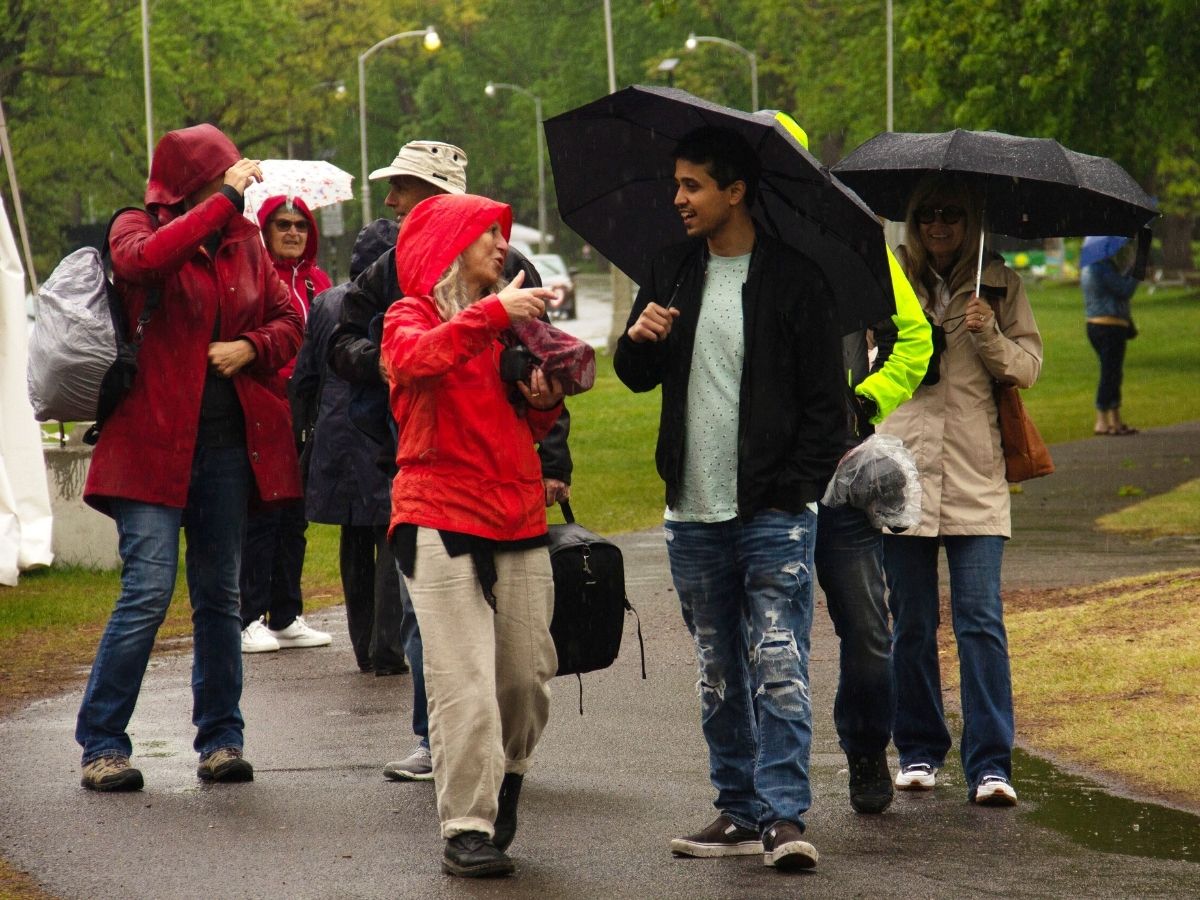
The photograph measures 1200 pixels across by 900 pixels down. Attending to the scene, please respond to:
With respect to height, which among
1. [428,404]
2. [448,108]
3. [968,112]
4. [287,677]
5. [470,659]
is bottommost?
[287,677]

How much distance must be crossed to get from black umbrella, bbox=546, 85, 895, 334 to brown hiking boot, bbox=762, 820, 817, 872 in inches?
55.3

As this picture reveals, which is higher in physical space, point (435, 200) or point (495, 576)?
point (435, 200)

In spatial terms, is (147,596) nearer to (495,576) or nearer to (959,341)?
(495,576)

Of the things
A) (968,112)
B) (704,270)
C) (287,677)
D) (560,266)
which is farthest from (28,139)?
(704,270)

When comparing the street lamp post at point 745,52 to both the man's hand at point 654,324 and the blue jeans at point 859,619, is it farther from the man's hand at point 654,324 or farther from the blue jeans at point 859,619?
the man's hand at point 654,324

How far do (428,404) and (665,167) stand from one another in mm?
1087

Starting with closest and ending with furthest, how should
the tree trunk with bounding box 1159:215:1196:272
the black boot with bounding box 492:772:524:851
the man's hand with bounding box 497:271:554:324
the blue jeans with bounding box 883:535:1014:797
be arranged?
the man's hand with bounding box 497:271:554:324, the black boot with bounding box 492:772:524:851, the blue jeans with bounding box 883:535:1014:797, the tree trunk with bounding box 1159:215:1196:272

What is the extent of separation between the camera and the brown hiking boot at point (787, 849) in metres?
5.11

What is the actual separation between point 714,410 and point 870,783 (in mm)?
1293

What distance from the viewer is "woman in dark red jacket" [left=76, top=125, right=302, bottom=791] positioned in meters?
6.22

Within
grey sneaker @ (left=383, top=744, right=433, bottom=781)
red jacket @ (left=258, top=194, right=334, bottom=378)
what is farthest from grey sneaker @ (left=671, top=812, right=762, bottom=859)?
red jacket @ (left=258, top=194, right=334, bottom=378)

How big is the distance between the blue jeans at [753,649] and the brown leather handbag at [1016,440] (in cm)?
102

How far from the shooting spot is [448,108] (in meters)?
75.9

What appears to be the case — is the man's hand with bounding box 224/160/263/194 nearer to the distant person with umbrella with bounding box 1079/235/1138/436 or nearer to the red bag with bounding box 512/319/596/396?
the red bag with bounding box 512/319/596/396
